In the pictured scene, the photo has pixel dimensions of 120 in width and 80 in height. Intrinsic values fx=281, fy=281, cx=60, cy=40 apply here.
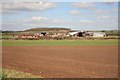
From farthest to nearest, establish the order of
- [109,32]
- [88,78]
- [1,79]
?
[109,32]
[88,78]
[1,79]

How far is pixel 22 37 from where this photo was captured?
68.6 m

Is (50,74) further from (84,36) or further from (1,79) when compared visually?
(84,36)

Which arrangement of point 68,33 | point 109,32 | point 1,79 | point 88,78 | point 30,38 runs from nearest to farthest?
point 1,79, point 88,78, point 30,38, point 68,33, point 109,32

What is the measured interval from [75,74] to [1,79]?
421 cm

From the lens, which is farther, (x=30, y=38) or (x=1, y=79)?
(x=30, y=38)

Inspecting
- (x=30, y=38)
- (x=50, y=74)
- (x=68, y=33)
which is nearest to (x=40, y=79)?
(x=50, y=74)

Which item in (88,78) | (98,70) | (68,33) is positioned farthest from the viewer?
(68,33)

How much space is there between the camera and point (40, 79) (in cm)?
1341

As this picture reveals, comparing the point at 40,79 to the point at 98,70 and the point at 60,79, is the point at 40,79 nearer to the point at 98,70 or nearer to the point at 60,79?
the point at 60,79

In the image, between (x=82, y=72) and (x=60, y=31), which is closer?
(x=82, y=72)

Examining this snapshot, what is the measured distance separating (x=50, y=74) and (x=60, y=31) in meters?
65.2

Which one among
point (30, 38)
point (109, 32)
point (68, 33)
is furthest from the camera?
point (109, 32)

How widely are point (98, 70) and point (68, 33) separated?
198 feet

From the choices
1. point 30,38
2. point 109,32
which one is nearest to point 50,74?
point 30,38
